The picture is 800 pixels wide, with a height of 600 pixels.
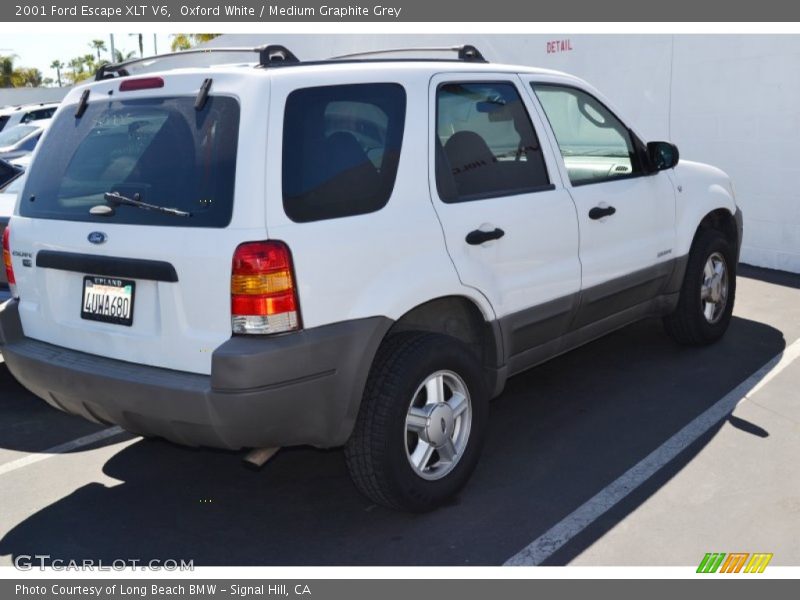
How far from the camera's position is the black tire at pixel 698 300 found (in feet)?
19.0

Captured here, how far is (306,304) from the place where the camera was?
3.39 m

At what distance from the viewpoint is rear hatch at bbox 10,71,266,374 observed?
11.1 feet

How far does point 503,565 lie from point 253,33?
19.2 meters

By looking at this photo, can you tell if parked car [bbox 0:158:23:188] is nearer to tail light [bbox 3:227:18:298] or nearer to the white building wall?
tail light [bbox 3:227:18:298]

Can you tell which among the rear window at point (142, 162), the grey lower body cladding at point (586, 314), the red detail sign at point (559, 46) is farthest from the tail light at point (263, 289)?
the red detail sign at point (559, 46)

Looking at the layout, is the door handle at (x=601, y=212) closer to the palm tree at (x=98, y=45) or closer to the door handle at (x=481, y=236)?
the door handle at (x=481, y=236)

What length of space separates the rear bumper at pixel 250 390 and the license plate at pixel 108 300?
0.19 meters

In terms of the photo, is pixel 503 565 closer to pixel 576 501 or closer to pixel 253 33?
pixel 576 501

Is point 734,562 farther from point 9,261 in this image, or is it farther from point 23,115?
point 23,115

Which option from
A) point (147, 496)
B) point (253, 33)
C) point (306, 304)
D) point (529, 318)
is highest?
point (253, 33)

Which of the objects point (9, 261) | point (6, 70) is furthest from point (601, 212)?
point (6, 70)

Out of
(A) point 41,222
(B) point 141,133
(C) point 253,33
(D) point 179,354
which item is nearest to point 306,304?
(D) point 179,354

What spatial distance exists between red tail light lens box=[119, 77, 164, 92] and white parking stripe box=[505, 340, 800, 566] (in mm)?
2401

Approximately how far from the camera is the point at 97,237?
3.69 m
